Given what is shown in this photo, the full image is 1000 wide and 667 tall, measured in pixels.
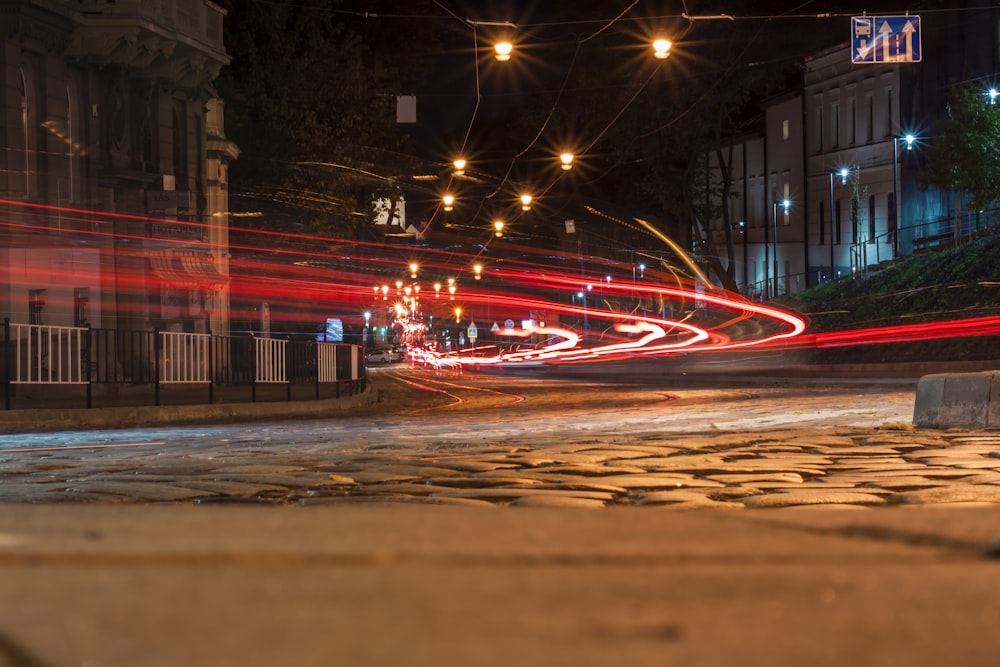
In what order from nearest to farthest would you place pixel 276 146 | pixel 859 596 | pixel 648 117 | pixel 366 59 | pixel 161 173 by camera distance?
pixel 859 596
pixel 161 173
pixel 276 146
pixel 366 59
pixel 648 117

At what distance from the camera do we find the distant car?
8981 centimetres

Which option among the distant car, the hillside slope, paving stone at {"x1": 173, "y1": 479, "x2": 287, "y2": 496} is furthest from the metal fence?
the distant car

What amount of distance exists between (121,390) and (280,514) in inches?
777

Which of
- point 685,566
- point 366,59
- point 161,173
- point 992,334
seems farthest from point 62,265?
point 685,566

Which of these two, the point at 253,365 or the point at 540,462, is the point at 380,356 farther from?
the point at 540,462

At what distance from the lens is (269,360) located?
26.9 m

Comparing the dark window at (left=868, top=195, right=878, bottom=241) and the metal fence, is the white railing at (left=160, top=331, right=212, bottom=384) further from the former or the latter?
the dark window at (left=868, top=195, right=878, bottom=241)

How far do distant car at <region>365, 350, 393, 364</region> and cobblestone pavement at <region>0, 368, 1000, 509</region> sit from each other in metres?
68.7

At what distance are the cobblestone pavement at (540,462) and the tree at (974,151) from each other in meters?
28.3

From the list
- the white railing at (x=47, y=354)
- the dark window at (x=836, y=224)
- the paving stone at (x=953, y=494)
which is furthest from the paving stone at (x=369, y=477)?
the dark window at (x=836, y=224)

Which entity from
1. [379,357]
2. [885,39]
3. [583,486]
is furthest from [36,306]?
[379,357]

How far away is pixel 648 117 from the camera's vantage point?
6281cm

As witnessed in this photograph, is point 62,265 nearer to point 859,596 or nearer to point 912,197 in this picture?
point 859,596

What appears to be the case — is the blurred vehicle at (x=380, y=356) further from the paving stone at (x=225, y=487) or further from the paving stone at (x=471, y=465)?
the paving stone at (x=225, y=487)
